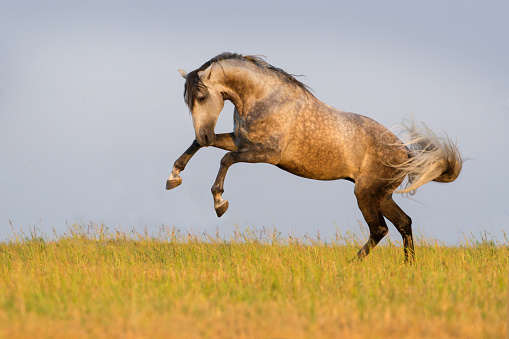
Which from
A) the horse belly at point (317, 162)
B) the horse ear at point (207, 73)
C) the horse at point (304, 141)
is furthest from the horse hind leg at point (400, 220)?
the horse ear at point (207, 73)

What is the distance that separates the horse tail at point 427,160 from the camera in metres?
6.80

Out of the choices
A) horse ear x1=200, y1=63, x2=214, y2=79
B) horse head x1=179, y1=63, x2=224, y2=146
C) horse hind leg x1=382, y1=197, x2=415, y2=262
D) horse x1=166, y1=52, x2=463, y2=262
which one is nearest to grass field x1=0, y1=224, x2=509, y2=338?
horse hind leg x1=382, y1=197, x2=415, y2=262

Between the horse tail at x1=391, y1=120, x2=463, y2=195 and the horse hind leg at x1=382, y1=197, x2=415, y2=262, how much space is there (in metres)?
0.33

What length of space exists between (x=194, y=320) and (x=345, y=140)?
11.7 feet

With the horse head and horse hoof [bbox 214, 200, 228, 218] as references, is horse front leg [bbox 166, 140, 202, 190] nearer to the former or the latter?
the horse head

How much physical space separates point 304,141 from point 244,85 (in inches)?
38.8

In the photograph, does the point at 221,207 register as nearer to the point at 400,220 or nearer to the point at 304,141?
the point at 304,141

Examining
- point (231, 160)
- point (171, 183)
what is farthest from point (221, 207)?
point (171, 183)

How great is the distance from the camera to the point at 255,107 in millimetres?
6297

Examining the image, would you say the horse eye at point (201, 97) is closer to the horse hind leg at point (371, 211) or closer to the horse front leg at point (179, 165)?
the horse front leg at point (179, 165)

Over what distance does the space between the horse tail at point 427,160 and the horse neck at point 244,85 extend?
78.3 inches

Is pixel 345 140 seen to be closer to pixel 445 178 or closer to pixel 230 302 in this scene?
pixel 445 178

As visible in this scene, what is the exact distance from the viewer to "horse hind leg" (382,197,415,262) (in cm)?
718

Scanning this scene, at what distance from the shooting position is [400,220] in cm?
721
